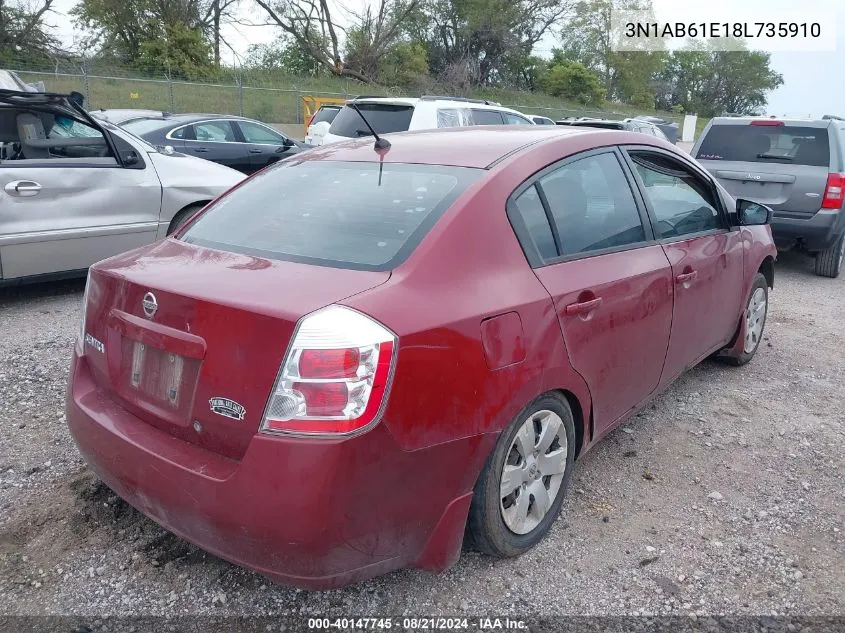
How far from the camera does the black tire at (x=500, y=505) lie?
94.3 inches

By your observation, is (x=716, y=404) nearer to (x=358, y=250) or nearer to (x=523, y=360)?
(x=523, y=360)

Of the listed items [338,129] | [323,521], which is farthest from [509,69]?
[323,521]

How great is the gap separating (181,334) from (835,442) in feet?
11.2

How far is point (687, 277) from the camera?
3.48 m

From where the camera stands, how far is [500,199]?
258cm

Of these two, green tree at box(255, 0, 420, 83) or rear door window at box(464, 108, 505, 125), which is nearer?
rear door window at box(464, 108, 505, 125)

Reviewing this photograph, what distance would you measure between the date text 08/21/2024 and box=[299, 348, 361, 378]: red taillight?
92 cm

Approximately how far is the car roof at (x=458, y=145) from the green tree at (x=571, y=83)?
177ft

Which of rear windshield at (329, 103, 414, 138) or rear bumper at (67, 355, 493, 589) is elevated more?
rear windshield at (329, 103, 414, 138)

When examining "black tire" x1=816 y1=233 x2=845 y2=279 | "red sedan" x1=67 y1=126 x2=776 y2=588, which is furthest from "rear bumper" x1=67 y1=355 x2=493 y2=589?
"black tire" x1=816 y1=233 x2=845 y2=279

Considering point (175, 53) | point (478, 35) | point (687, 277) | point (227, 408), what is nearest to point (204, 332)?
point (227, 408)

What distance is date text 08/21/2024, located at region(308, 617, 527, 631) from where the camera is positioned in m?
2.35

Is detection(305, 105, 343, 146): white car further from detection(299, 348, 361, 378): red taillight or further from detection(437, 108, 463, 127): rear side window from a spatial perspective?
detection(299, 348, 361, 378): red taillight

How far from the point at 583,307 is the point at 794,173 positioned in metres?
6.16
